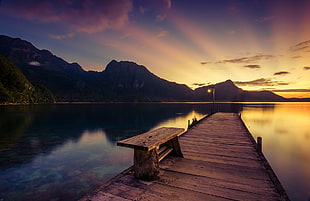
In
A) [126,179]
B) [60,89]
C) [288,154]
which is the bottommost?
[288,154]

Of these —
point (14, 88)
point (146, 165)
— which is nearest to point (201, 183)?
point (146, 165)

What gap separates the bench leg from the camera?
380cm

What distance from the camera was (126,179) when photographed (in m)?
3.95

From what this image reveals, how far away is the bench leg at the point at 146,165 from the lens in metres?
3.80

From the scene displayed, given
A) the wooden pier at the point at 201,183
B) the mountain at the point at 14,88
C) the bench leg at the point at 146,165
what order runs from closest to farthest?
1. the wooden pier at the point at 201,183
2. the bench leg at the point at 146,165
3. the mountain at the point at 14,88

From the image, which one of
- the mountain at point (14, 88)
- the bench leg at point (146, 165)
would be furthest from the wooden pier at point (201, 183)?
the mountain at point (14, 88)

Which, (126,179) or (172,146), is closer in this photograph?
(126,179)

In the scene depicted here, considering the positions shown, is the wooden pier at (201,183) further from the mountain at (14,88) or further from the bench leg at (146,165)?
the mountain at (14,88)

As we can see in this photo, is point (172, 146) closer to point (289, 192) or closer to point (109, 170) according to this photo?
point (109, 170)

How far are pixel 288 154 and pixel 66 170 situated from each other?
56.3ft

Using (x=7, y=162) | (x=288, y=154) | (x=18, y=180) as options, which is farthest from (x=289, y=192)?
(x=7, y=162)

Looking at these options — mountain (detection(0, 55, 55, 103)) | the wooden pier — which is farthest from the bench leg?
mountain (detection(0, 55, 55, 103))

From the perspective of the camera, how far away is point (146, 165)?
3.90 m

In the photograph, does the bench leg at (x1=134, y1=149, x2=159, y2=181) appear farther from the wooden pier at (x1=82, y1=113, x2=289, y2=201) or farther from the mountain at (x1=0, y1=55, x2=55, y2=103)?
the mountain at (x1=0, y1=55, x2=55, y2=103)
